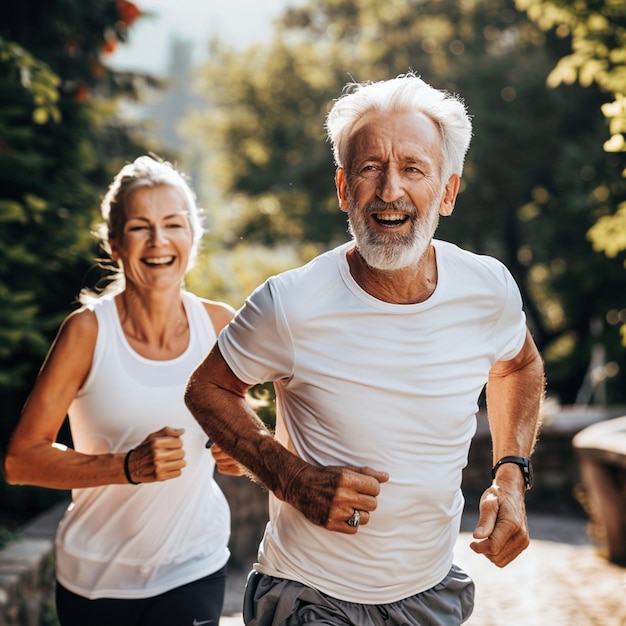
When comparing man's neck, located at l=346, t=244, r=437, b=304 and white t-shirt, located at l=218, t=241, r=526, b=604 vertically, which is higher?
man's neck, located at l=346, t=244, r=437, b=304

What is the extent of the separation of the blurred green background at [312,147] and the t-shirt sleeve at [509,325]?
1.62m

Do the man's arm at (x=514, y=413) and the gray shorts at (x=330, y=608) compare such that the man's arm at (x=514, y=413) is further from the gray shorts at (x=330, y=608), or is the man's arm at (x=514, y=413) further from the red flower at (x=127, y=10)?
the red flower at (x=127, y=10)

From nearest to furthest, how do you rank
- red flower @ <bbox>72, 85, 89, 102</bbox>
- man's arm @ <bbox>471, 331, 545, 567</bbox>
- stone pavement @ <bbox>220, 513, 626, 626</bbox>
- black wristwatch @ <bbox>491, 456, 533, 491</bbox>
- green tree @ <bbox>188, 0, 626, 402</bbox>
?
man's arm @ <bbox>471, 331, 545, 567</bbox>
black wristwatch @ <bbox>491, 456, 533, 491</bbox>
stone pavement @ <bbox>220, 513, 626, 626</bbox>
red flower @ <bbox>72, 85, 89, 102</bbox>
green tree @ <bbox>188, 0, 626, 402</bbox>

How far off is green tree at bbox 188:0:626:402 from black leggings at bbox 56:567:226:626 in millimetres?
14977

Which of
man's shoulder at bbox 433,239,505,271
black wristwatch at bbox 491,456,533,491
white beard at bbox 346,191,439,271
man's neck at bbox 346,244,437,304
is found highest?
white beard at bbox 346,191,439,271

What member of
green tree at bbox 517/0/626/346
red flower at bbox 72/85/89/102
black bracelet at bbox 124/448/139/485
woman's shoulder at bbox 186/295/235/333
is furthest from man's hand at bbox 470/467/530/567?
red flower at bbox 72/85/89/102

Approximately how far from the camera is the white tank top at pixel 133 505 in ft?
11.3

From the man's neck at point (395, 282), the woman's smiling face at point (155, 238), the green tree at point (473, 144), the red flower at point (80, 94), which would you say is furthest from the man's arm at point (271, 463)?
the green tree at point (473, 144)

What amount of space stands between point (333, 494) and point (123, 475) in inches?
39.9

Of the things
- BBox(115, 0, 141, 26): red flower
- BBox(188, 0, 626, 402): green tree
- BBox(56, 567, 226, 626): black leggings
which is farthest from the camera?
BBox(188, 0, 626, 402): green tree

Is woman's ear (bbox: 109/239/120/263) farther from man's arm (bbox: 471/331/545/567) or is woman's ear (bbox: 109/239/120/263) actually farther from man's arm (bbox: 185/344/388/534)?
man's arm (bbox: 471/331/545/567)

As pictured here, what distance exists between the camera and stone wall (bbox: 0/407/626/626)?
575cm

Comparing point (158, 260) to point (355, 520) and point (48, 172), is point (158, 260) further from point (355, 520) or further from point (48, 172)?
point (48, 172)

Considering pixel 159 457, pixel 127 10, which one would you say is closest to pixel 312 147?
pixel 127 10
